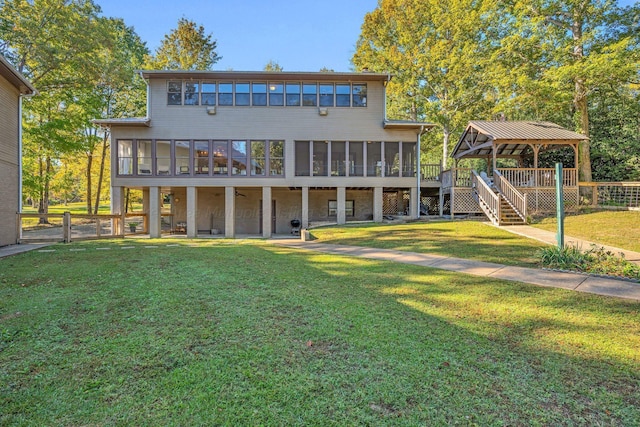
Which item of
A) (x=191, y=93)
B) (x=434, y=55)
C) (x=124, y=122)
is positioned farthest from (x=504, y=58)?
(x=124, y=122)

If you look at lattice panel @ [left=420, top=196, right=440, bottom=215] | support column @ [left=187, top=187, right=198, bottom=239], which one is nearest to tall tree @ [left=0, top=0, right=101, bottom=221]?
support column @ [left=187, top=187, right=198, bottom=239]

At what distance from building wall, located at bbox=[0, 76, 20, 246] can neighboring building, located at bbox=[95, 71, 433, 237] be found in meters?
5.02

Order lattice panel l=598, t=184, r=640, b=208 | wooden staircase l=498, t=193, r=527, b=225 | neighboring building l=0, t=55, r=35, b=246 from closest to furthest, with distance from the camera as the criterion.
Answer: neighboring building l=0, t=55, r=35, b=246 → wooden staircase l=498, t=193, r=527, b=225 → lattice panel l=598, t=184, r=640, b=208

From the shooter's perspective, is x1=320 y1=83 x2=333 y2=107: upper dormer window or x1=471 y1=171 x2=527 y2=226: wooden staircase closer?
x1=471 y1=171 x2=527 y2=226: wooden staircase

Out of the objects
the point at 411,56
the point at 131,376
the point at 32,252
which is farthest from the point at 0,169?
the point at 411,56

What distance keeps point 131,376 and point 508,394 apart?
2.96 meters

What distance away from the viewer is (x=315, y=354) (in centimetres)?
301

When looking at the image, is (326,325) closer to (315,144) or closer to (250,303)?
(250,303)

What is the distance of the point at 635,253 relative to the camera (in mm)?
7582

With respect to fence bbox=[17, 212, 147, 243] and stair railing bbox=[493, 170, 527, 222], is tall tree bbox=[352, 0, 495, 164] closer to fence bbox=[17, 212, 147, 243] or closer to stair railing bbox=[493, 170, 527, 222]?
stair railing bbox=[493, 170, 527, 222]

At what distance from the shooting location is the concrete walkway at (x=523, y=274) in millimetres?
5047

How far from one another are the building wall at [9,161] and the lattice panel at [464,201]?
18.1 meters

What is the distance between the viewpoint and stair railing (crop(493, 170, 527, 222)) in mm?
13375

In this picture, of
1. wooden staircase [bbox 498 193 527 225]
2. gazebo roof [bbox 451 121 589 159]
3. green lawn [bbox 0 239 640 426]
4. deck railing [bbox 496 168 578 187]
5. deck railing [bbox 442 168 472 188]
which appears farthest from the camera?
deck railing [bbox 442 168 472 188]
